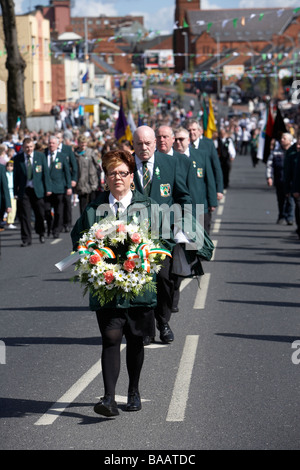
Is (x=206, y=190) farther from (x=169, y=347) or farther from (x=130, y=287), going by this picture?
(x=130, y=287)

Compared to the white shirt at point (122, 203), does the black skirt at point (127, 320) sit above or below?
below

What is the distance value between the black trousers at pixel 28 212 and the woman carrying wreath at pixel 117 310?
1132 centimetres

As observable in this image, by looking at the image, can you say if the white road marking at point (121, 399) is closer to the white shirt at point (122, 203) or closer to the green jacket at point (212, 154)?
the white shirt at point (122, 203)

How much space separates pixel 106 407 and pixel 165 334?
278 cm

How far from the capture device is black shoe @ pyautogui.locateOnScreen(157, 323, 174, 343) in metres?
9.05

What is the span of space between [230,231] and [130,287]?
1386 cm

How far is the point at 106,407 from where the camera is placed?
6316 millimetres

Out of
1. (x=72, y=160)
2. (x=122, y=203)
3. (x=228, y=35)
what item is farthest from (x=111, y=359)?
(x=228, y=35)

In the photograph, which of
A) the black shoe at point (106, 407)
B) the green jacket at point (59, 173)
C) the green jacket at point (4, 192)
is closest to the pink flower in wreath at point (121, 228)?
the black shoe at point (106, 407)

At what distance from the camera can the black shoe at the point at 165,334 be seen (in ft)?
29.7

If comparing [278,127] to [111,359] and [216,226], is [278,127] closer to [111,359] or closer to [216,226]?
[216,226]

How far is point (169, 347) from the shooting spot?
29.0 ft

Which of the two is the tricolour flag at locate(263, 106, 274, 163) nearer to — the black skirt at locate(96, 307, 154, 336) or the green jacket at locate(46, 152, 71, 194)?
the green jacket at locate(46, 152, 71, 194)
